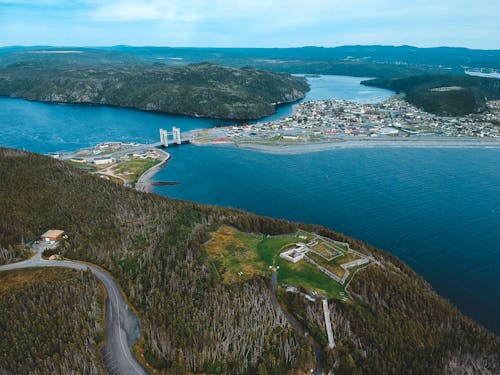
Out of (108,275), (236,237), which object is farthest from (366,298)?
(108,275)

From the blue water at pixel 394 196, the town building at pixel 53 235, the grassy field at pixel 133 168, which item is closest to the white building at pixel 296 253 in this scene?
the blue water at pixel 394 196

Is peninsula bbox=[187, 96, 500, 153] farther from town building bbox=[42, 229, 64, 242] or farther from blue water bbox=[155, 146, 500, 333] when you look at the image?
town building bbox=[42, 229, 64, 242]

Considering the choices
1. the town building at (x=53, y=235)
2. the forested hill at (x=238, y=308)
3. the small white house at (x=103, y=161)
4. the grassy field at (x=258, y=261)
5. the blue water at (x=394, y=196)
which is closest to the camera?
the forested hill at (x=238, y=308)

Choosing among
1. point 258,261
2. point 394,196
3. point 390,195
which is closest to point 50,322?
point 258,261

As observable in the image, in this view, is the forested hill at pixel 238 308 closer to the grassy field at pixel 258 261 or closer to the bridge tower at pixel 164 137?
the grassy field at pixel 258 261

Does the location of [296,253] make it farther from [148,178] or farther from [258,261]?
[148,178]

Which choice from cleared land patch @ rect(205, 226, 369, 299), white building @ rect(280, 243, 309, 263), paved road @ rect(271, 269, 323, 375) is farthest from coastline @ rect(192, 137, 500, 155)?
paved road @ rect(271, 269, 323, 375)

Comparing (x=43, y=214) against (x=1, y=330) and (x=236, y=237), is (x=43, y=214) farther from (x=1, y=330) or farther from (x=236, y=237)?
(x=236, y=237)
